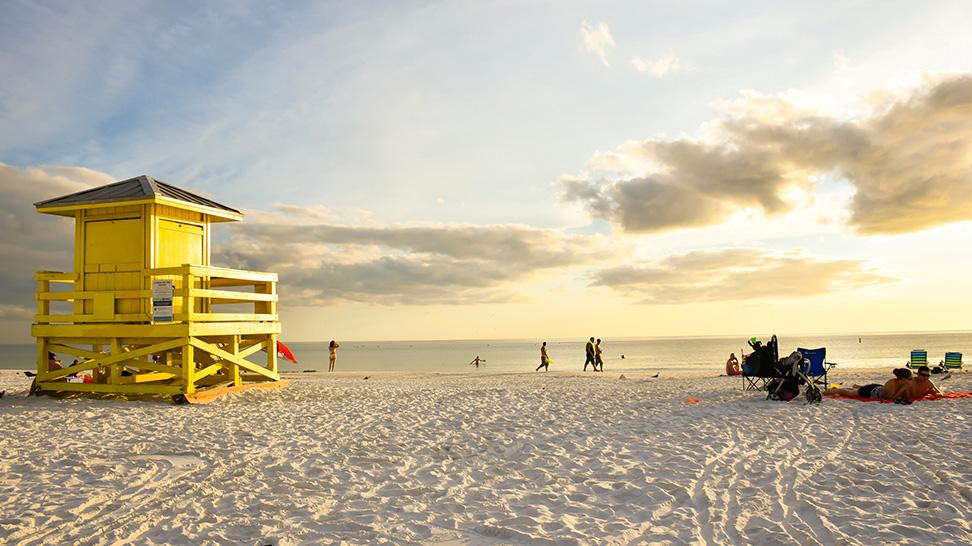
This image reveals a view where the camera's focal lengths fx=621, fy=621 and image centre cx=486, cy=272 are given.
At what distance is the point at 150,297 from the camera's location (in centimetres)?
1224

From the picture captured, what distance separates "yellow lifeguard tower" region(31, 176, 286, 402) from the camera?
1209 centimetres

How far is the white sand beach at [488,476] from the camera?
4602mm

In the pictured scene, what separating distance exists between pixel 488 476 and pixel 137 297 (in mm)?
9497

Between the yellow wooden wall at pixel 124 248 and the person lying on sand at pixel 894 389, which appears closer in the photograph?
the person lying on sand at pixel 894 389

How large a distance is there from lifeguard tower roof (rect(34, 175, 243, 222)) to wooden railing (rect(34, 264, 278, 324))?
1391 millimetres

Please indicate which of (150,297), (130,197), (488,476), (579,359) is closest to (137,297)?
(150,297)

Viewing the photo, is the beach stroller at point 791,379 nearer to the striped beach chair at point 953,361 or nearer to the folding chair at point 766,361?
the folding chair at point 766,361

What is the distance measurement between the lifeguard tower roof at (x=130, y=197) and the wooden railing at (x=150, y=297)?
4.56ft

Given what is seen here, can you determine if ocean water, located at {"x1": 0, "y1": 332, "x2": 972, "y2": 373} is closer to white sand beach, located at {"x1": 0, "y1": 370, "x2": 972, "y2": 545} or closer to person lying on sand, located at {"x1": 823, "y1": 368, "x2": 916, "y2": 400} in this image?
person lying on sand, located at {"x1": 823, "y1": 368, "x2": 916, "y2": 400}

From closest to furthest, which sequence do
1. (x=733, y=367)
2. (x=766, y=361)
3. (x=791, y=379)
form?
(x=791, y=379) < (x=766, y=361) < (x=733, y=367)

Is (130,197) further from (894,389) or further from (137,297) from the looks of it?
(894,389)

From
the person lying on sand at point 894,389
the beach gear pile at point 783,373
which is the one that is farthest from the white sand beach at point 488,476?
the beach gear pile at point 783,373

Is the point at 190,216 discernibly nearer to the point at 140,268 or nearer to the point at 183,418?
the point at 140,268

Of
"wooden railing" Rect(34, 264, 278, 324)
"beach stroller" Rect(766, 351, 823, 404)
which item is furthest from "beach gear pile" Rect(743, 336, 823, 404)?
"wooden railing" Rect(34, 264, 278, 324)
